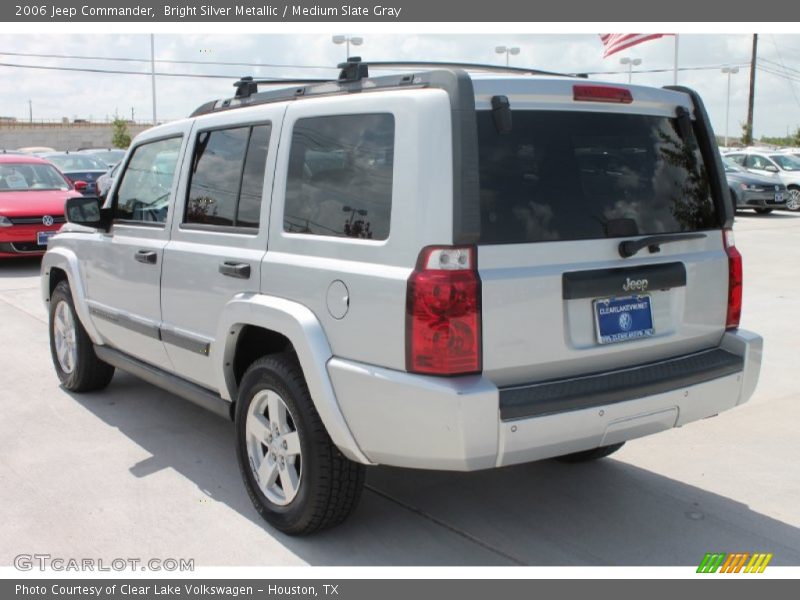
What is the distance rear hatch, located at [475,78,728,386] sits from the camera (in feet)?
11.0

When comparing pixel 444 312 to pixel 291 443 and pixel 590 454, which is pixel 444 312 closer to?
pixel 291 443

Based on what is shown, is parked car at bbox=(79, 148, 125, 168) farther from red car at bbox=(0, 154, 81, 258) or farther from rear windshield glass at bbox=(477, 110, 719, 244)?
rear windshield glass at bbox=(477, 110, 719, 244)

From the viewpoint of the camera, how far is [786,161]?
25.0 m

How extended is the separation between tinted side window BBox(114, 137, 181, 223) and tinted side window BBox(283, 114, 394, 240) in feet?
4.34

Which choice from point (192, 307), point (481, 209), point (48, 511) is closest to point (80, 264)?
point (192, 307)

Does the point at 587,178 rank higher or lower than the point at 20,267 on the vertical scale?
higher

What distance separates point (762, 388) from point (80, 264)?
4947 millimetres

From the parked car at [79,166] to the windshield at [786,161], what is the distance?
18432 mm

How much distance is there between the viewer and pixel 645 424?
3.64m

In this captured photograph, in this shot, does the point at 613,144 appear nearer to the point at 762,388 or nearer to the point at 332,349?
the point at 332,349

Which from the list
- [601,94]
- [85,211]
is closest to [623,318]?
[601,94]

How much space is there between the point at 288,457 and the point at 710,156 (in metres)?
2.46

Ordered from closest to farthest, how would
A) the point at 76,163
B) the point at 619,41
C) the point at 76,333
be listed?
the point at 76,333 < the point at 619,41 < the point at 76,163

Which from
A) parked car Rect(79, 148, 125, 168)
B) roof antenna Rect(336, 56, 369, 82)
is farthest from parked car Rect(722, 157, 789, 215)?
roof antenna Rect(336, 56, 369, 82)
